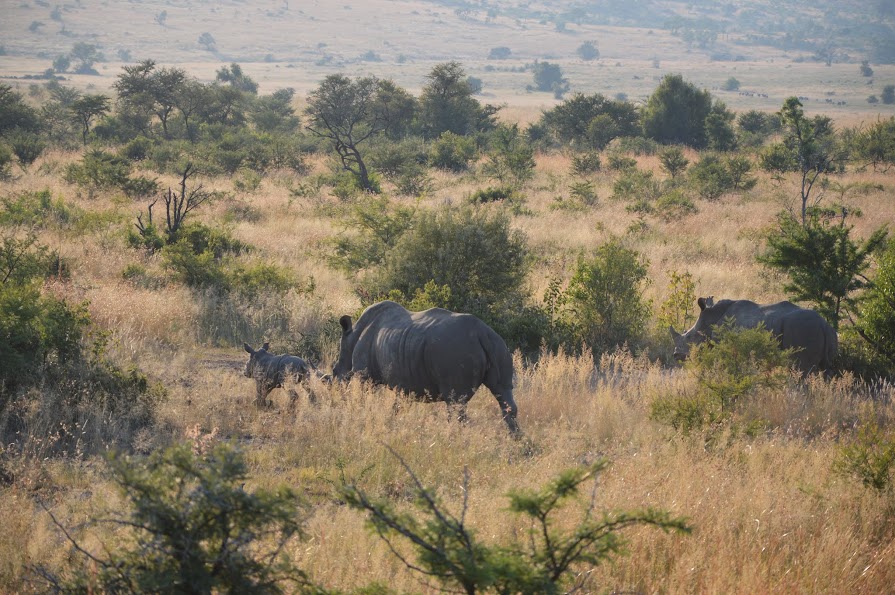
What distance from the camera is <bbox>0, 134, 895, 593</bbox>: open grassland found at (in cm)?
534

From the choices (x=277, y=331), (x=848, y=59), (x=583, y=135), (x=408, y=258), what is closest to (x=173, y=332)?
(x=277, y=331)

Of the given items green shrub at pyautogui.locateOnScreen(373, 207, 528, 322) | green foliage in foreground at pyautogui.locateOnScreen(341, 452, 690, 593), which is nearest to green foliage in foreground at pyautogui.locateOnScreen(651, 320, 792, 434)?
green shrub at pyautogui.locateOnScreen(373, 207, 528, 322)

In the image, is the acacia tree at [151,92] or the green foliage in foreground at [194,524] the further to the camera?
the acacia tree at [151,92]

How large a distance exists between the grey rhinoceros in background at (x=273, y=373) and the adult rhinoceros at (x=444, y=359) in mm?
728

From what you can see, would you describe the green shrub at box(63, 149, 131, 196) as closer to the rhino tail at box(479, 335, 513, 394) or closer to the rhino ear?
the rhino ear

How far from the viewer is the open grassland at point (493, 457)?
534cm

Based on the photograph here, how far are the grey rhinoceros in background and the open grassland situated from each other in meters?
0.19

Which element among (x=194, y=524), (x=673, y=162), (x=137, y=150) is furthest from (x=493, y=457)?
(x=137, y=150)

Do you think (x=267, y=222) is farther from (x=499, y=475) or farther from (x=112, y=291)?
(x=499, y=475)

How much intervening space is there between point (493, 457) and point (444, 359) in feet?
3.43

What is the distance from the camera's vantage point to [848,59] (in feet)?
631

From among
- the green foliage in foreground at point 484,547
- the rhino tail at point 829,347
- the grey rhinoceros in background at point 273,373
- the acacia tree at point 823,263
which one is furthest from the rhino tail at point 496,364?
the acacia tree at point 823,263

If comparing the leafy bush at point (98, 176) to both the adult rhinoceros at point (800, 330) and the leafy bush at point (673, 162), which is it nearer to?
the adult rhinoceros at point (800, 330)

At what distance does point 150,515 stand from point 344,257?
39.8 ft
